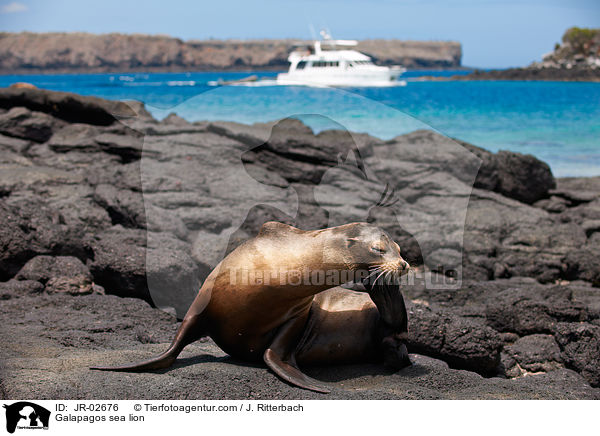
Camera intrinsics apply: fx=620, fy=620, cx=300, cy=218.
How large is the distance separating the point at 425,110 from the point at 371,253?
15.1 metres

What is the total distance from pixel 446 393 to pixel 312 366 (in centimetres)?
79

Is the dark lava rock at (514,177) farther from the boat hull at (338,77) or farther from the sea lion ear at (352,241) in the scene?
the sea lion ear at (352,241)

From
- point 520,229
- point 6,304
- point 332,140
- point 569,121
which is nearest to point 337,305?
point 6,304

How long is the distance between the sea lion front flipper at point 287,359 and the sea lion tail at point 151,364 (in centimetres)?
52

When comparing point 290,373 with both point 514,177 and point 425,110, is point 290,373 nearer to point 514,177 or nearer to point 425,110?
point 514,177

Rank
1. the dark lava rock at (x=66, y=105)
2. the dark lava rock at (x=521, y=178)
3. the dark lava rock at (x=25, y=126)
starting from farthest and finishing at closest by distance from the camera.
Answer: the dark lava rock at (x=66, y=105) < the dark lava rock at (x=25, y=126) < the dark lava rock at (x=521, y=178)

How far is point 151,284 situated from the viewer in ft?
18.1

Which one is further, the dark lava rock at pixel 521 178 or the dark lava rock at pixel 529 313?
the dark lava rock at pixel 521 178

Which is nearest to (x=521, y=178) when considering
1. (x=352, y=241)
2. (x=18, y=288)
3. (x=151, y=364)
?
(x=18, y=288)

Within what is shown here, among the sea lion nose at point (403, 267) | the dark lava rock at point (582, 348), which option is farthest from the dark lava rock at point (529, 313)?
the sea lion nose at point (403, 267)

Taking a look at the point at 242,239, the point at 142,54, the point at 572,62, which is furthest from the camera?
the point at 142,54
